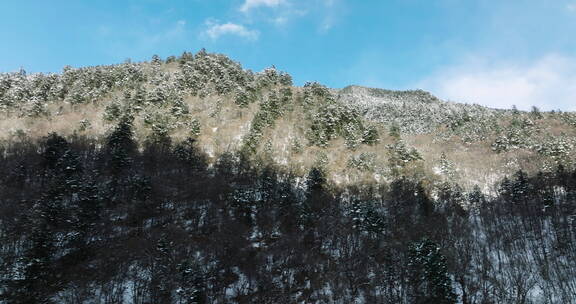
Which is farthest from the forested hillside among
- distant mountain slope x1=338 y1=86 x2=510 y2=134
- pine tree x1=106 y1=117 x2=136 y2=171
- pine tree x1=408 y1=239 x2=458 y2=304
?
distant mountain slope x1=338 y1=86 x2=510 y2=134

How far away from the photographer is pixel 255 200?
256 feet

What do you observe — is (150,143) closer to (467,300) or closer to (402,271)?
(402,271)

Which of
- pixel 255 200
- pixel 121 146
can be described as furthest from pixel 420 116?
pixel 121 146

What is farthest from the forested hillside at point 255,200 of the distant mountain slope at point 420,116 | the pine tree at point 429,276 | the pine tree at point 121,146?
the distant mountain slope at point 420,116

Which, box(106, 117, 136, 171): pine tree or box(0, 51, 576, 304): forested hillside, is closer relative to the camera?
box(0, 51, 576, 304): forested hillside

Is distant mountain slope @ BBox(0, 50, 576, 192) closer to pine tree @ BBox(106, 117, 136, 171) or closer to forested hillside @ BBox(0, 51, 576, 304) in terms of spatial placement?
forested hillside @ BBox(0, 51, 576, 304)

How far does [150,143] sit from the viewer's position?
94.8 m

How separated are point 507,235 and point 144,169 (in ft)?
245

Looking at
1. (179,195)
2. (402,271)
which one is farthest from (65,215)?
(402,271)


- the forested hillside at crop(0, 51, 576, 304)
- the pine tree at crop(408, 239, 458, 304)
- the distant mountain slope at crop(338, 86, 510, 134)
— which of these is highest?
the distant mountain slope at crop(338, 86, 510, 134)

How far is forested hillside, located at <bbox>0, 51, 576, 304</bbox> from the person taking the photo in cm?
5431

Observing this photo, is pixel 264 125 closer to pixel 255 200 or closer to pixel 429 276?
pixel 255 200

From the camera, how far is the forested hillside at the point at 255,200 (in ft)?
178

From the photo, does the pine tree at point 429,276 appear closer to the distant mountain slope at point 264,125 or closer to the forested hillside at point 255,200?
the forested hillside at point 255,200
